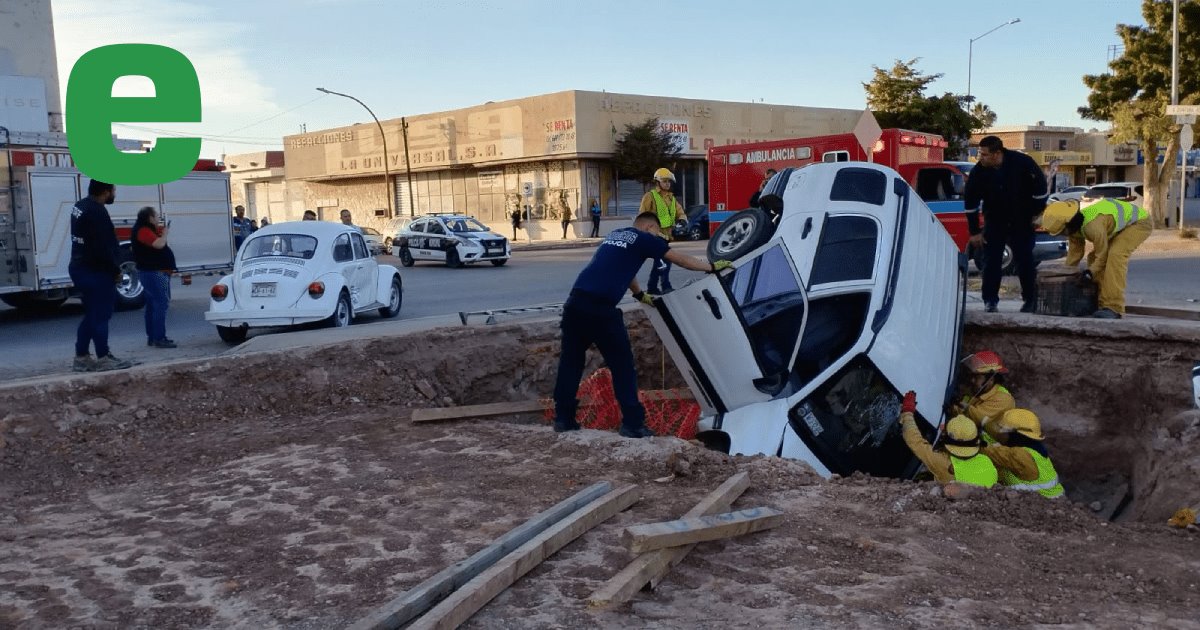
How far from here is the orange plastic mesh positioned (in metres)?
8.03

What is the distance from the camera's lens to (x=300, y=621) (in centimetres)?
399

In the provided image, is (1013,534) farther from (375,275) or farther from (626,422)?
(375,275)

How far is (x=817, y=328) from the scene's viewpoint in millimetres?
6805

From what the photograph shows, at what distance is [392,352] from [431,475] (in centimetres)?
351

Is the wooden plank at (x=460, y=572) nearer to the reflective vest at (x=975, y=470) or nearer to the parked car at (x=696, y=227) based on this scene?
the reflective vest at (x=975, y=470)

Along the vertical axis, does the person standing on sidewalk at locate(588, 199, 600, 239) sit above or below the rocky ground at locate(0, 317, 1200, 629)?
above

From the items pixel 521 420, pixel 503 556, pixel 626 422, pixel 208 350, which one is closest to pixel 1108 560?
pixel 503 556

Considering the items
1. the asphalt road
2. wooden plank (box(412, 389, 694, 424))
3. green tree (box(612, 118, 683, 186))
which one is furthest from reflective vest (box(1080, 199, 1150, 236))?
green tree (box(612, 118, 683, 186))

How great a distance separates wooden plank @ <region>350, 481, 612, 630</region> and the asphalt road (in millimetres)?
6640

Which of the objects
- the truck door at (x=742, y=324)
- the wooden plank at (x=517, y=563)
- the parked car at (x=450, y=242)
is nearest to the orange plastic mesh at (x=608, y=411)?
the truck door at (x=742, y=324)

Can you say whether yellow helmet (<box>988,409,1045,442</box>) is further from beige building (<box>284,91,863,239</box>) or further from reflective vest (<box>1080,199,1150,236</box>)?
beige building (<box>284,91,863,239</box>)

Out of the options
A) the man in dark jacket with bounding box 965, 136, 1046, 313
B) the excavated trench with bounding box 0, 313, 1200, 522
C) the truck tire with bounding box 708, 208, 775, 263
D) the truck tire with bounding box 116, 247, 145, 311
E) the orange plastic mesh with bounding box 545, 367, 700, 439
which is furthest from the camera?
the truck tire with bounding box 116, 247, 145, 311

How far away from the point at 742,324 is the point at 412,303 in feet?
35.5

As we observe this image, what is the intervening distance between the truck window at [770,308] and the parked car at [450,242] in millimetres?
19209
